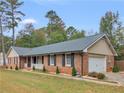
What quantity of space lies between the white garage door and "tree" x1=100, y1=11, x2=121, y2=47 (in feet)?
67.9

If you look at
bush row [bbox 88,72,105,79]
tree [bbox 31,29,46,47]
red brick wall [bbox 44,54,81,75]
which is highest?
tree [bbox 31,29,46,47]

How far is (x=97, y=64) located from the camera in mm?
30234

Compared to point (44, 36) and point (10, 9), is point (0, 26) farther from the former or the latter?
point (44, 36)

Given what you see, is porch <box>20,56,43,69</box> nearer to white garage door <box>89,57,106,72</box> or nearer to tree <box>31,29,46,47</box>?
white garage door <box>89,57,106,72</box>

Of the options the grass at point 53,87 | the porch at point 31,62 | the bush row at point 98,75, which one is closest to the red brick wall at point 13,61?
the porch at point 31,62

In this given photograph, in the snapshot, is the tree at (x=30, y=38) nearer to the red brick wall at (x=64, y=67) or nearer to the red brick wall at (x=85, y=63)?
the red brick wall at (x=64, y=67)

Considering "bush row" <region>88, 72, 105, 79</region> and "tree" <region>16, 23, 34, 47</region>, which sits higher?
"tree" <region>16, 23, 34, 47</region>

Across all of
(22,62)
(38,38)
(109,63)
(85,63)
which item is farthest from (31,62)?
(38,38)

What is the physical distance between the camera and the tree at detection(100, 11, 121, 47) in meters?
51.8

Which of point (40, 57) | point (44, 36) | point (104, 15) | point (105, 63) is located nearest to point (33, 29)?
point (44, 36)

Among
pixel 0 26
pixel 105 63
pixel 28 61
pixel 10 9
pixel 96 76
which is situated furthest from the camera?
pixel 10 9

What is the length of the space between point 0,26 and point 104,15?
2330 cm

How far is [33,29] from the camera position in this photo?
81062mm

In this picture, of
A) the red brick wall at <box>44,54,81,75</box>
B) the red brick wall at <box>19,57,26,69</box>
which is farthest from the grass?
the red brick wall at <box>19,57,26,69</box>
